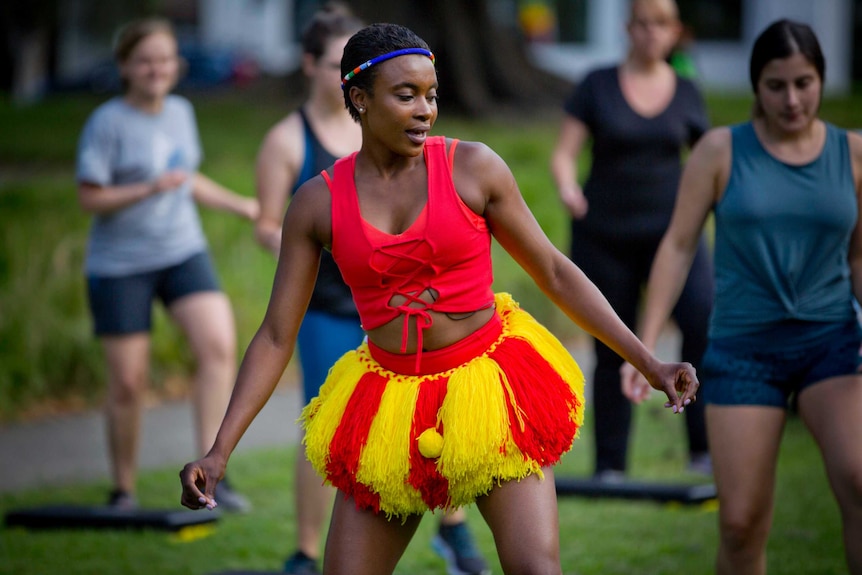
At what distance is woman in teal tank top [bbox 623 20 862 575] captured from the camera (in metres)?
4.13

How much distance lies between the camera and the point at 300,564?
519 centimetres

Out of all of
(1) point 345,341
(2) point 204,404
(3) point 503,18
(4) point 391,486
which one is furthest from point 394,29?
(3) point 503,18

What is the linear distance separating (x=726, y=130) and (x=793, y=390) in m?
0.99

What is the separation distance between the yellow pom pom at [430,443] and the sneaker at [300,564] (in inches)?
73.6

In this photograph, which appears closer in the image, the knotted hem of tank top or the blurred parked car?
the knotted hem of tank top

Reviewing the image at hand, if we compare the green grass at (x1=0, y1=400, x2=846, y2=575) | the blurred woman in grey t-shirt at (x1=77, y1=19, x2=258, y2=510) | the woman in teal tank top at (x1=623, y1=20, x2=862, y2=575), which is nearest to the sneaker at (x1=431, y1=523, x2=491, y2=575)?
the green grass at (x1=0, y1=400, x2=846, y2=575)

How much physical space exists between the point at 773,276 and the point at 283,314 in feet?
5.82

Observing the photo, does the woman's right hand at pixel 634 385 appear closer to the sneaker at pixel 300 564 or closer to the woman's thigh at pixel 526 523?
the woman's thigh at pixel 526 523

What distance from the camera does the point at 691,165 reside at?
4.38 meters

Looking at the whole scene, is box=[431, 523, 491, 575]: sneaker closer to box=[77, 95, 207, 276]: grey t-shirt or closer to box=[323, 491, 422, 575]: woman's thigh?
box=[323, 491, 422, 575]: woman's thigh

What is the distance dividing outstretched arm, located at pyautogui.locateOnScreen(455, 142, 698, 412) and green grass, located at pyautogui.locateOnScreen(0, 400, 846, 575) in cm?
210

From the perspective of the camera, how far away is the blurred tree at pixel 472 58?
61.2ft

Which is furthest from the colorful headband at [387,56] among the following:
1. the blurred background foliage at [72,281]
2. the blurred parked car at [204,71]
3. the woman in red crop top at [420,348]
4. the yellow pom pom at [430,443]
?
the blurred parked car at [204,71]

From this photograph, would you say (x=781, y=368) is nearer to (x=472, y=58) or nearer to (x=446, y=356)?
(x=446, y=356)
